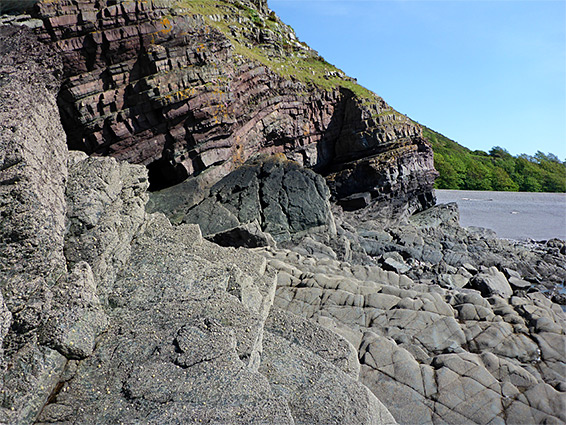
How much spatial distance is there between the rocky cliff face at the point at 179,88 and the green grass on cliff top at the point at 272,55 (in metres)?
0.13

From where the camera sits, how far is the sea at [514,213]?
121 feet

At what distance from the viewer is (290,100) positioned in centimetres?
2705

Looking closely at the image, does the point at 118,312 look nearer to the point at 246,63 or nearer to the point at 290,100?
the point at 246,63

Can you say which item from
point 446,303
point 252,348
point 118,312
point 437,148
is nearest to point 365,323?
point 446,303

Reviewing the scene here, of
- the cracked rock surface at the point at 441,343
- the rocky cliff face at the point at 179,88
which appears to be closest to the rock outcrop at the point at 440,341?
the cracked rock surface at the point at 441,343

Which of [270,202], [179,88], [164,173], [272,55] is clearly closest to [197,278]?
[270,202]

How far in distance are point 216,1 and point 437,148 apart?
64.6m

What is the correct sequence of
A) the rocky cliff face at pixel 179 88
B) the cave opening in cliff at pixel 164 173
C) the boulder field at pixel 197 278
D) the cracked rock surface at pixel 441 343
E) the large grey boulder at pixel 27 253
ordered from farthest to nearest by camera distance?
the cave opening in cliff at pixel 164 173 < the rocky cliff face at pixel 179 88 < the cracked rock surface at pixel 441 343 < the boulder field at pixel 197 278 < the large grey boulder at pixel 27 253

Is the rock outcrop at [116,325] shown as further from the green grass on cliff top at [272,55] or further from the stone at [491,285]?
the green grass on cliff top at [272,55]

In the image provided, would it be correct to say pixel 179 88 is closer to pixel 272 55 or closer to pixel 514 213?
pixel 272 55

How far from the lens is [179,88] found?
62.4ft

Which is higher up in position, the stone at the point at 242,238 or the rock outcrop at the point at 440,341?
the stone at the point at 242,238

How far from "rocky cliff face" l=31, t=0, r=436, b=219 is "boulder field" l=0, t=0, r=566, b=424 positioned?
95 millimetres

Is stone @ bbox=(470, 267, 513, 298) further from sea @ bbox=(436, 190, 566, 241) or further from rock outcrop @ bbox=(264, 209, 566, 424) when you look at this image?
sea @ bbox=(436, 190, 566, 241)
